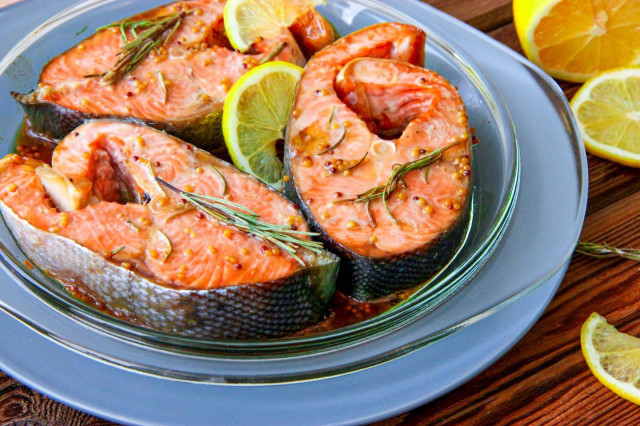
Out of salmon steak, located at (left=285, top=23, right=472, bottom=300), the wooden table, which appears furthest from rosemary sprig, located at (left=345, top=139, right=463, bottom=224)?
the wooden table

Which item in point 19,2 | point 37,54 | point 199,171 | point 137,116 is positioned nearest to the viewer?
point 199,171

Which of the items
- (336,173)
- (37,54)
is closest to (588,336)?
(336,173)

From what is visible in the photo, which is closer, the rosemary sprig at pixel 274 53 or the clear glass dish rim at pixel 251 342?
the clear glass dish rim at pixel 251 342

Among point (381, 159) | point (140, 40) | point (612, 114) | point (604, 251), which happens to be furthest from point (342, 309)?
point (612, 114)

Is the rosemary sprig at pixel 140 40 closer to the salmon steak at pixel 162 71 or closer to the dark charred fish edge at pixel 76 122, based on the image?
the salmon steak at pixel 162 71

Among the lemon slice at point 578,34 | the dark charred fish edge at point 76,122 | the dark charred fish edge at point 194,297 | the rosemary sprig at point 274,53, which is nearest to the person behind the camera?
the dark charred fish edge at point 194,297

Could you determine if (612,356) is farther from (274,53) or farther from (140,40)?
(140,40)

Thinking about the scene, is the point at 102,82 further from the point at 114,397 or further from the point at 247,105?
the point at 114,397

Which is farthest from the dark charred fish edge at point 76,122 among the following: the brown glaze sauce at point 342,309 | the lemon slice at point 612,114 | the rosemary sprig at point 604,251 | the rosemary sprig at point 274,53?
the lemon slice at point 612,114
